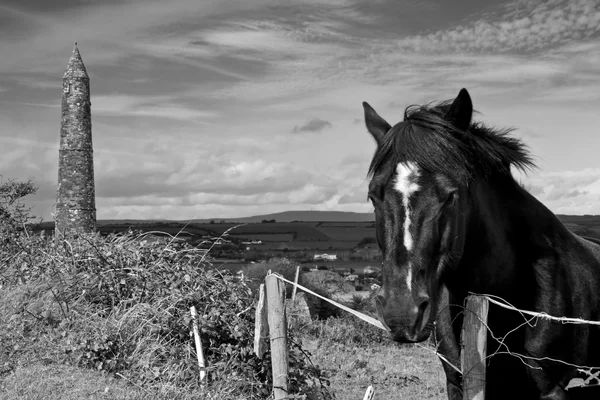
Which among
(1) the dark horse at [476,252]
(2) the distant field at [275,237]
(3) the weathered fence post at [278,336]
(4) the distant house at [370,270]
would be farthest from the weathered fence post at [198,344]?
(2) the distant field at [275,237]

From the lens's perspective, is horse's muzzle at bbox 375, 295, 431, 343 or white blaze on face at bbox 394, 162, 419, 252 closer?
horse's muzzle at bbox 375, 295, 431, 343

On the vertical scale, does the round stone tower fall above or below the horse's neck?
above

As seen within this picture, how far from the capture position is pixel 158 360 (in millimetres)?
7301

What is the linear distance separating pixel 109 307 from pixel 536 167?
21.1 feet

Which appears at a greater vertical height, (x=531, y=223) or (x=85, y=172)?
(x=85, y=172)

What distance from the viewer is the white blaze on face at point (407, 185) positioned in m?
3.11

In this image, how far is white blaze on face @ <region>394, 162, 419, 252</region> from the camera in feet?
10.2

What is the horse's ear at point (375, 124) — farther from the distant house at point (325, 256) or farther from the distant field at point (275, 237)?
the distant field at point (275, 237)

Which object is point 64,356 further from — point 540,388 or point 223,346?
point 540,388

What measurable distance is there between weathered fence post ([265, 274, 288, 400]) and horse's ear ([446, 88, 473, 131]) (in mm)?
2428

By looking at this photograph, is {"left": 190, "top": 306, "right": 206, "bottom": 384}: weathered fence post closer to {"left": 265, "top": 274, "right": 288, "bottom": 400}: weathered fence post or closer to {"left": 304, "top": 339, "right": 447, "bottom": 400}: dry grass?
{"left": 265, "top": 274, "right": 288, "bottom": 400}: weathered fence post

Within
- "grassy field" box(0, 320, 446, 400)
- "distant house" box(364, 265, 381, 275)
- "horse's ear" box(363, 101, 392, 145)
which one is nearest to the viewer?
"horse's ear" box(363, 101, 392, 145)

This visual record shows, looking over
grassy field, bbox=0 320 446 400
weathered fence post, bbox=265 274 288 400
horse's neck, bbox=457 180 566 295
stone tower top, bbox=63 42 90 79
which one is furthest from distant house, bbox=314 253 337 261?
horse's neck, bbox=457 180 566 295

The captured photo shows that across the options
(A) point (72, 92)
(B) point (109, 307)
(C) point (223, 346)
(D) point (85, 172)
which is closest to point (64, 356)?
(B) point (109, 307)
